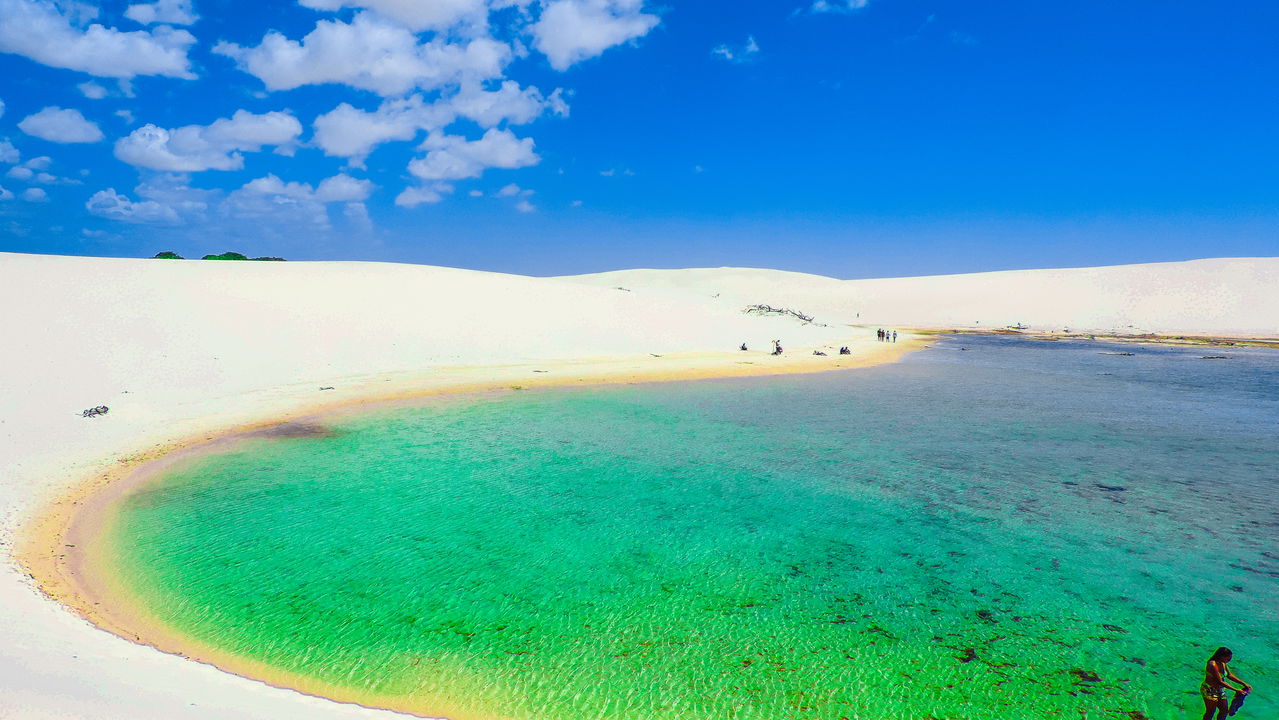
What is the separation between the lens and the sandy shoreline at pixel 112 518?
22.8 feet

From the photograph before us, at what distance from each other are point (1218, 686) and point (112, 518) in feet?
49.1

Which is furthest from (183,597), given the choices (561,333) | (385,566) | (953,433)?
(561,333)

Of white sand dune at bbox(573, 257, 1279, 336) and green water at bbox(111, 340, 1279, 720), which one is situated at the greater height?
white sand dune at bbox(573, 257, 1279, 336)

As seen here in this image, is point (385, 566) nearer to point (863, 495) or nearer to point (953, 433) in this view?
point (863, 495)

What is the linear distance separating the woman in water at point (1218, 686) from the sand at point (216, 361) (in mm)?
7791

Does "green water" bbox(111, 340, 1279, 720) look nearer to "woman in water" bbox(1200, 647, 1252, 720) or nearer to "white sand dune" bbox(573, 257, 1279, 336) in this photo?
"woman in water" bbox(1200, 647, 1252, 720)

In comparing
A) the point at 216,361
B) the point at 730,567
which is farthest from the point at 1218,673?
the point at 216,361

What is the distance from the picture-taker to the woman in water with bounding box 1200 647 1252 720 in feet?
18.9

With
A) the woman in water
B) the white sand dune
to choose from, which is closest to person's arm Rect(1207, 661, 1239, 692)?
the woman in water

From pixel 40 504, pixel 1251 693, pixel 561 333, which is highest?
pixel 561 333

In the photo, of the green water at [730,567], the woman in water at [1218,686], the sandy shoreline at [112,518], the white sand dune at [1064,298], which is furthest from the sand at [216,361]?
the woman in water at [1218,686]

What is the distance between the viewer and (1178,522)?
37.2ft

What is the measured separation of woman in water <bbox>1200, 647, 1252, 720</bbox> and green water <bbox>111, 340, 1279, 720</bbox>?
1.71 ft

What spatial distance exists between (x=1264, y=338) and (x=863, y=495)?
67547mm
